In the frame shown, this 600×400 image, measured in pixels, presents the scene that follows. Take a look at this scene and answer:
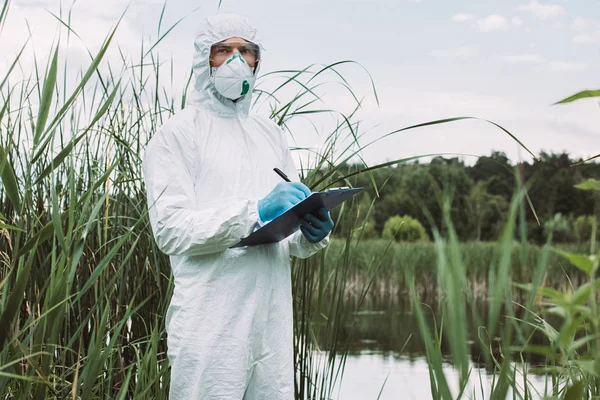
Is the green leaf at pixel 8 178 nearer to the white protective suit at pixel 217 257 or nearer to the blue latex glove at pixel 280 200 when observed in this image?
the white protective suit at pixel 217 257

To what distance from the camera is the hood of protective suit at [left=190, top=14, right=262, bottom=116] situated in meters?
2.37

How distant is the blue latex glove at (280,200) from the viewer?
2.07 m

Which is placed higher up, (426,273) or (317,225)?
(317,225)

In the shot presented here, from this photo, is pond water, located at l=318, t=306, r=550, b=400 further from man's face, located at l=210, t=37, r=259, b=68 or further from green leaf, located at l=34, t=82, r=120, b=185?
green leaf, located at l=34, t=82, r=120, b=185

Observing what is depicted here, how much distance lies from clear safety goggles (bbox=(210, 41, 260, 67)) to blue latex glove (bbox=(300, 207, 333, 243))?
56 cm

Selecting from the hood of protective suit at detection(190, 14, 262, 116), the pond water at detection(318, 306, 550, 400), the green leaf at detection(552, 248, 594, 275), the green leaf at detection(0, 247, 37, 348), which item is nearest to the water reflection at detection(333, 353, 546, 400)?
the pond water at detection(318, 306, 550, 400)

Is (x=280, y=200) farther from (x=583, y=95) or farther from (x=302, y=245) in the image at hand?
(x=583, y=95)

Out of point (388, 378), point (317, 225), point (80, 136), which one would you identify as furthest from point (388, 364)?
point (80, 136)

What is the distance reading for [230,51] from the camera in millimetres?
2398

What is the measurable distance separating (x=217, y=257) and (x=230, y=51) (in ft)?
2.19

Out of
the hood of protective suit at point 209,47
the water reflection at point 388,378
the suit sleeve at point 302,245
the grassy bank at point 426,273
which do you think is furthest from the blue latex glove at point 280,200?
the grassy bank at point 426,273

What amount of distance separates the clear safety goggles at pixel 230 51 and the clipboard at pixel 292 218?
578 millimetres

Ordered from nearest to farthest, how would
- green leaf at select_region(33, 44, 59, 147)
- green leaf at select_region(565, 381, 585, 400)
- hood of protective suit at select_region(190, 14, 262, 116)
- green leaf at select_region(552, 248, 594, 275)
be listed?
green leaf at select_region(552, 248, 594, 275) → green leaf at select_region(565, 381, 585, 400) → green leaf at select_region(33, 44, 59, 147) → hood of protective suit at select_region(190, 14, 262, 116)

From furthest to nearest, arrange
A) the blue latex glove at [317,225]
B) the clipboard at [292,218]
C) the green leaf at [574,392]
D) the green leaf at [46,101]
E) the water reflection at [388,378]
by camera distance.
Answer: the water reflection at [388,378] → the blue latex glove at [317,225] → the clipboard at [292,218] → the green leaf at [46,101] → the green leaf at [574,392]
